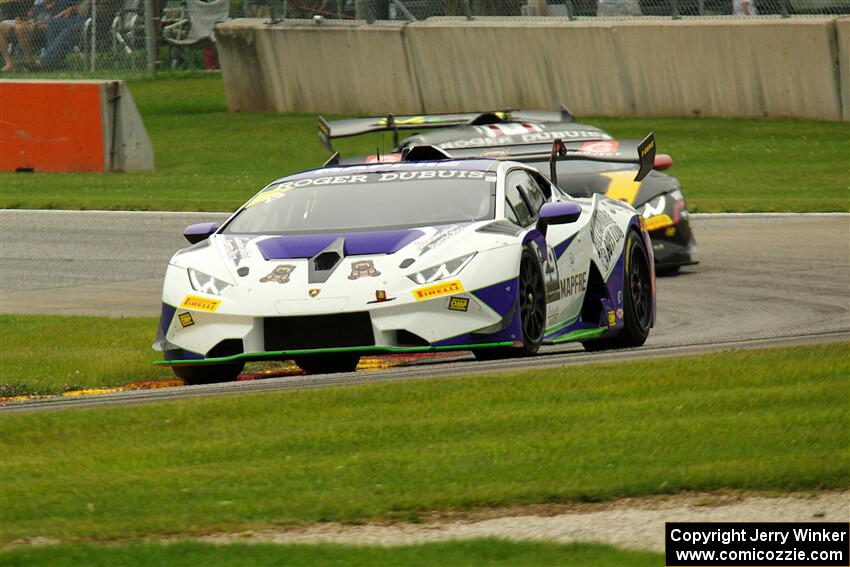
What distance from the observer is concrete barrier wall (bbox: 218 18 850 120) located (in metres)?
27.4

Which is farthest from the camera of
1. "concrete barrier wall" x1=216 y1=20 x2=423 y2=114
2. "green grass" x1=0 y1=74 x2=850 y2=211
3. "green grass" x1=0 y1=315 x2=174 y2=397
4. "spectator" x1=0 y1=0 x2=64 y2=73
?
"spectator" x1=0 y1=0 x2=64 y2=73

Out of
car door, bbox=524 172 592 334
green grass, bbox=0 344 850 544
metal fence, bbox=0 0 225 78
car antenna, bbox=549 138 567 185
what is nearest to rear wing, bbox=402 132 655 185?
car antenna, bbox=549 138 567 185

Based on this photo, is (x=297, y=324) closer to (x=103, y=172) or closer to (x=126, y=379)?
(x=126, y=379)

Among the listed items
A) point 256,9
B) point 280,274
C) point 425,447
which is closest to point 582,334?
point 280,274

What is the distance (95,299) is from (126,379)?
451 cm

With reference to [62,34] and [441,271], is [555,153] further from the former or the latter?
[62,34]

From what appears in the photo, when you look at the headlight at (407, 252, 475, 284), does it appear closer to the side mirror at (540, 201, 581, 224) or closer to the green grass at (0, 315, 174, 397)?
the side mirror at (540, 201, 581, 224)

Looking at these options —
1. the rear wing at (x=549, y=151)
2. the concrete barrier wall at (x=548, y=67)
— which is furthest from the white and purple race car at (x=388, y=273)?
the concrete barrier wall at (x=548, y=67)

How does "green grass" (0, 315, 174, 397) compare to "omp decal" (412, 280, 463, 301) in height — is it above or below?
below

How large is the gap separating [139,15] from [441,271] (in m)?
25.4

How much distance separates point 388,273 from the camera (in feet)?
32.0

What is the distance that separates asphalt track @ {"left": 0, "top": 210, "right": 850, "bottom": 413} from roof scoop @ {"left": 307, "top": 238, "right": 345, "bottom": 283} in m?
0.55

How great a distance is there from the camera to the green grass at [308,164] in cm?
2172

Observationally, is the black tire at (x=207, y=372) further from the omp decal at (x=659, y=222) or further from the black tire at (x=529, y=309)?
the omp decal at (x=659, y=222)
